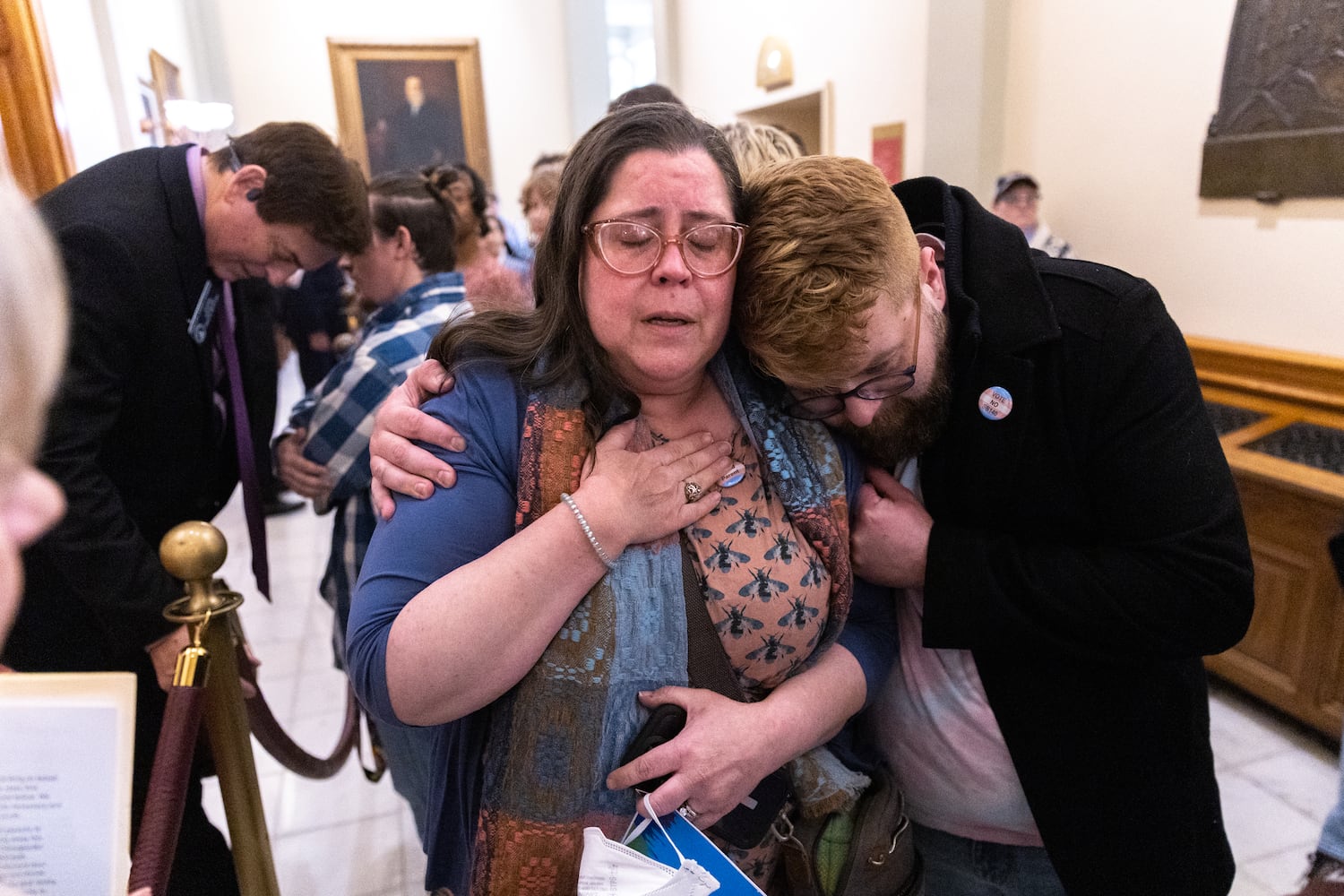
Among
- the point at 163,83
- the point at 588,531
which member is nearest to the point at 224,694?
the point at 588,531

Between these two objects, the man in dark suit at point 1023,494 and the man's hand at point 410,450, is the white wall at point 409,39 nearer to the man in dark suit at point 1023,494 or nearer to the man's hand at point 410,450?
the man's hand at point 410,450

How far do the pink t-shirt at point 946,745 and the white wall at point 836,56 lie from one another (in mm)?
4149

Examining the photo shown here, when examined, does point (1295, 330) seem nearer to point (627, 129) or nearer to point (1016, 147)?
point (1016, 147)

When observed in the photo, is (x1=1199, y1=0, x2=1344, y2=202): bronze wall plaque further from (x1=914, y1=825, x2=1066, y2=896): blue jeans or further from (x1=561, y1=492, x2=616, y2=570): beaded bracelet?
(x1=561, y1=492, x2=616, y2=570): beaded bracelet

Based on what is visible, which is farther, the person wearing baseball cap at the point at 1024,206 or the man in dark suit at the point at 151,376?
the person wearing baseball cap at the point at 1024,206

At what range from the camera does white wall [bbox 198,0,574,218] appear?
8.03m

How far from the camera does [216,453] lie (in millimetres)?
2008

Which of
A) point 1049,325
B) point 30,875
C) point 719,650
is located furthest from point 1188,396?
point 30,875

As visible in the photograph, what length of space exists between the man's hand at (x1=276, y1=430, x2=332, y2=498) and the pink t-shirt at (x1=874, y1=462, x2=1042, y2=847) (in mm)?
1394

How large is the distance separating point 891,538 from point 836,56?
213 inches

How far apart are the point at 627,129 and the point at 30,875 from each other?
1.04 m

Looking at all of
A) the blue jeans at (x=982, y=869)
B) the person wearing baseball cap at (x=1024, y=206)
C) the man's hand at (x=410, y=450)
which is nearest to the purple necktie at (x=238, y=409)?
the man's hand at (x=410, y=450)

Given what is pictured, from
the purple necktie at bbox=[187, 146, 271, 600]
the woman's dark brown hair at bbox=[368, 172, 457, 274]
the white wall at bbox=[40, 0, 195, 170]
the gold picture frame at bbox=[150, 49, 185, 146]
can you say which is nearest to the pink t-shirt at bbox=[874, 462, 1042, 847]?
the purple necktie at bbox=[187, 146, 271, 600]

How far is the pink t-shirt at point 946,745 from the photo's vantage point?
1286mm
